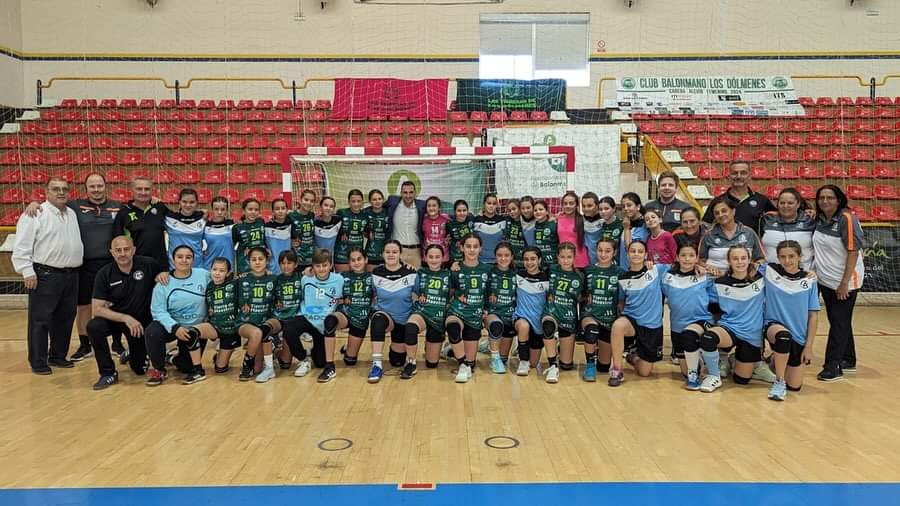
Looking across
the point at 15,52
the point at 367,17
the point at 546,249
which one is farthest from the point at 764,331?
the point at 15,52

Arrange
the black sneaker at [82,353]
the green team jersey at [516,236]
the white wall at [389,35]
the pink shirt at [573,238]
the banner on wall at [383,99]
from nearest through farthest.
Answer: the black sneaker at [82,353]
the pink shirt at [573,238]
the green team jersey at [516,236]
the banner on wall at [383,99]
the white wall at [389,35]

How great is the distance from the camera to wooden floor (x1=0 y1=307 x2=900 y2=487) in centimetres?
305

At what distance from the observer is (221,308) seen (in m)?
5.01

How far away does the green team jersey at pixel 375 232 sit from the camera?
6277mm

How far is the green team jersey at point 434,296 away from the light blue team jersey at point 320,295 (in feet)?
2.25

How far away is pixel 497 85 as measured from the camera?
1241 cm

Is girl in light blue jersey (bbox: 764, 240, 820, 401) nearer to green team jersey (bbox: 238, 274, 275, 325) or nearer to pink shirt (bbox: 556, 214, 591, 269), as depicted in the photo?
pink shirt (bbox: 556, 214, 591, 269)

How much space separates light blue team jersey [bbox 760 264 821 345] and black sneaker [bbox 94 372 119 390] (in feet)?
17.1

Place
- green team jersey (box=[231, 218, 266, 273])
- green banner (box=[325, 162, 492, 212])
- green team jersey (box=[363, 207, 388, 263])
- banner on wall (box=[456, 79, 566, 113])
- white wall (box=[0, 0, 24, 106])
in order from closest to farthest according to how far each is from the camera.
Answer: green team jersey (box=[231, 218, 266, 273]), green team jersey (box=[363, 207, 388, 263]), green banner (box=[325, 162, 492, 212]), banner on wall (box=[456, 79, 566, 113]), white wall (box=[0, 0, 24, 106])

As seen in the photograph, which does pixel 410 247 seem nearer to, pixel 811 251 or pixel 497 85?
pixel 811 251

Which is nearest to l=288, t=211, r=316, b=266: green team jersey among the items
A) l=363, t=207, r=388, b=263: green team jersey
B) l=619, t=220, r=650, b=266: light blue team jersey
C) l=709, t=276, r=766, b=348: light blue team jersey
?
→ l=363, t=207, r=388, b=263: green team jersey

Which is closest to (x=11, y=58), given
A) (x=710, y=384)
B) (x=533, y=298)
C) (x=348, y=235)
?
(x=348, y=235)

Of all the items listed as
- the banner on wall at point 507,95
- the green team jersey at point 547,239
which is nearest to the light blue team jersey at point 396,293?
the green team jersey at point 547,239

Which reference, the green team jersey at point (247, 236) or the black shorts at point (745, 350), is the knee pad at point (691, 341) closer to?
the black shorts at point (745, 350)
